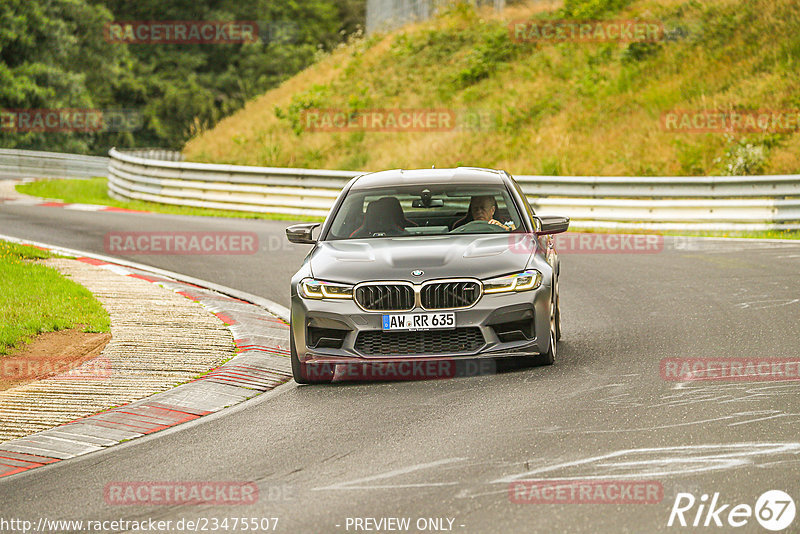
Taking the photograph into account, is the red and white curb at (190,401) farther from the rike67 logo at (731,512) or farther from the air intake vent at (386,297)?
the rike67 logo at (731,512)

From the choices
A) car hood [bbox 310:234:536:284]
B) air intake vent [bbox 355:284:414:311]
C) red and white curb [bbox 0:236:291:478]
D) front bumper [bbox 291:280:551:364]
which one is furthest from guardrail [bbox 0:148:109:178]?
air intake vent [bbox 355:284:414:311]

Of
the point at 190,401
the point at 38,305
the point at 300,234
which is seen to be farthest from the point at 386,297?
the point at 38,305

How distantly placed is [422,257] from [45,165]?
36373 millimetres

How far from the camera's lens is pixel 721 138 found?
79.0 feet

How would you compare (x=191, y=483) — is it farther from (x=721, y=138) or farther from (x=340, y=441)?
(x=721, y=138)

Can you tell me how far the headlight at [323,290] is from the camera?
331 inches

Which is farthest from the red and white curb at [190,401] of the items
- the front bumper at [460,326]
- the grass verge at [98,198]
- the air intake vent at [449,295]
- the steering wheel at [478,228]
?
the grass verge at [98,198]

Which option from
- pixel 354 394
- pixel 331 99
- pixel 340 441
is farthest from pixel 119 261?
pixel 331 99

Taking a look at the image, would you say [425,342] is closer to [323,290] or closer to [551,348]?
[323,290]

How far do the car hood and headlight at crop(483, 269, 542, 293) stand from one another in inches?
2.2

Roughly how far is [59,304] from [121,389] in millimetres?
3587

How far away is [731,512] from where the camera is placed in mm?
5199

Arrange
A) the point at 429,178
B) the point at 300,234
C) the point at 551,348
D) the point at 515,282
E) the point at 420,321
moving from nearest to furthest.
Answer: the point at 420,321 → the point at 515,282 → the point at 551,348 → the point at 300,234 → the point at 429,178

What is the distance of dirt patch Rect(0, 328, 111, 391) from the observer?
29.3ft
